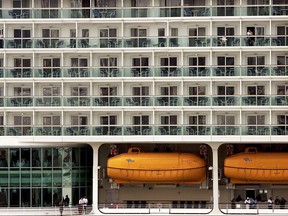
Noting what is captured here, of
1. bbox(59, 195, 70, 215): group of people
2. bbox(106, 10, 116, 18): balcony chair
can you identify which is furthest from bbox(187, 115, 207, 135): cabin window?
bbox(59, 195, 70, 215): group of people

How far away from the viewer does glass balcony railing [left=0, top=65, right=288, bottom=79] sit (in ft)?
251

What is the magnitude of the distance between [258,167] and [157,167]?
6.69 metres

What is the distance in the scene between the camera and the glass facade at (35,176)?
77.1 meters

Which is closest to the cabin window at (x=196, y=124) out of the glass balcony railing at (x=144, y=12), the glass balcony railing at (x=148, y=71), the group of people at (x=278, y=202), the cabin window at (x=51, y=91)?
the glass balcony railing at (x=148, y=71)

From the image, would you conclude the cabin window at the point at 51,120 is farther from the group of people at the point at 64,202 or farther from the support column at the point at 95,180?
the group of people at the point at 64,202

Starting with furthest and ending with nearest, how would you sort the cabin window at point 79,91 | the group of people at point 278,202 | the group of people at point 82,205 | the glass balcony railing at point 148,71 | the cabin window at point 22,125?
the cabin window at point 79,91
the cabin window at point 22,125
the glass balcony railing at point 148,71
the group of people at point 82,205
the group of people at point 278,202

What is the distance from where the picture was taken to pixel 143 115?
77000 millimetres

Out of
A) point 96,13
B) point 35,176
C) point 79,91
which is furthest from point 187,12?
point 35,176

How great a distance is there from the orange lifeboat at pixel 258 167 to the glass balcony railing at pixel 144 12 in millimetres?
9504

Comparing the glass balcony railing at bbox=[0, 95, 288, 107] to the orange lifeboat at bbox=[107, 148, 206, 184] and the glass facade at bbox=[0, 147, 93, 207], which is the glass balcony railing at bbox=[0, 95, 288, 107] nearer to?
the glass facade at bbox=[0, 147, 93, 207]

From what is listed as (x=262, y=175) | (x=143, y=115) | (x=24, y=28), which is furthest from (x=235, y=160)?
(x=24, y=28)

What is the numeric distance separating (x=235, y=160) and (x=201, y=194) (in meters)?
4.09

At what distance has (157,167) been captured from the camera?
76562 mm

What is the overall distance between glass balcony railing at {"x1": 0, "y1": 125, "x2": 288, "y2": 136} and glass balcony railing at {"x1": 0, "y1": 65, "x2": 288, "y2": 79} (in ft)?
11.3
